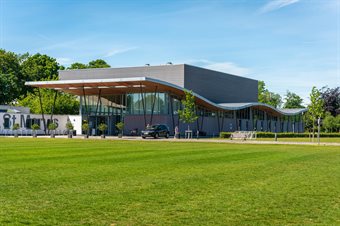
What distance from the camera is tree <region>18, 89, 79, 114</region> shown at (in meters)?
82.4

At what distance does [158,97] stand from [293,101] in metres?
81.6

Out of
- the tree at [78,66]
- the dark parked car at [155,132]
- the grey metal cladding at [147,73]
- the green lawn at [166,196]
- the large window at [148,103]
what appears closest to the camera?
the green lawn at [166,196]

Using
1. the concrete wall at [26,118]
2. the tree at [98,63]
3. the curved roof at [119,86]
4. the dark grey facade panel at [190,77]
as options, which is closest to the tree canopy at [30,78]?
the tree at [98,63]

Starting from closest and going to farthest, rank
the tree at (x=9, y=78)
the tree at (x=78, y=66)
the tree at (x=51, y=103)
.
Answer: the tree at (x=51, y=103)
the tree at (x=9, y=78)
the tree at (x=78, y=66)

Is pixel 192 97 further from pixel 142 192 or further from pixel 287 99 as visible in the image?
pixel 287 99

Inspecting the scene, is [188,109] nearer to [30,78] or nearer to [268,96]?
[30,78]

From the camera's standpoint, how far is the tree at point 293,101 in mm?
134000

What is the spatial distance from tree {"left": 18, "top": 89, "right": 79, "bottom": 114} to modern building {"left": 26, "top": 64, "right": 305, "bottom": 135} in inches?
270

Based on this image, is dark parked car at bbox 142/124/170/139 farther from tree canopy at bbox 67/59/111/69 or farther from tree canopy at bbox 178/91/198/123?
tree canopy at bbox 67/59/111/69

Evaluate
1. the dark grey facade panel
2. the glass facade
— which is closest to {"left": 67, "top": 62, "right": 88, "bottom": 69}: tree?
the dark grey facade panel

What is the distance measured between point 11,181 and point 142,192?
353cm

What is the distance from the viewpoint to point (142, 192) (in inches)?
407

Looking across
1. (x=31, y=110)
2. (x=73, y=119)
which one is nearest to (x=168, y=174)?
(x=73, y=119)

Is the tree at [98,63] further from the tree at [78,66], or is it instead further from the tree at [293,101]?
the tree at [293,101]
